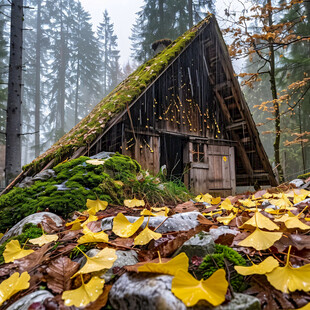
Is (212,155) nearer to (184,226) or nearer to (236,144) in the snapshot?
(236,144)

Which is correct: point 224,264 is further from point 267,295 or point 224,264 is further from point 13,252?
point 13,252

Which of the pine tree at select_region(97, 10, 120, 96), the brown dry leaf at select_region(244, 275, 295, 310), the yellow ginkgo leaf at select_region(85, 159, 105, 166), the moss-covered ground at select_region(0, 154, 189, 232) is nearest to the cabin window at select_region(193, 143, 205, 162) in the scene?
the moss-covered ground at select_region(0, 154, 189, 232)

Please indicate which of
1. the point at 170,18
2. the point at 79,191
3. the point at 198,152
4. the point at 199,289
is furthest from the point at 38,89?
the point at 199,289

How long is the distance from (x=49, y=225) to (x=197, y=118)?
6.16m

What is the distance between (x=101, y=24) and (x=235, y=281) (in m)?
41.8

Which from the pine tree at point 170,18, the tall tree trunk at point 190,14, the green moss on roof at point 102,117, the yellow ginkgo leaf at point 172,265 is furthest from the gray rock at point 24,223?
the tall tree trunk at point 190,14

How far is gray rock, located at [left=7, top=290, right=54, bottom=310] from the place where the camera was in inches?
28.5

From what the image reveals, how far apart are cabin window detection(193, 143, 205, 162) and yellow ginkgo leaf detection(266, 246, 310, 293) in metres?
6.29

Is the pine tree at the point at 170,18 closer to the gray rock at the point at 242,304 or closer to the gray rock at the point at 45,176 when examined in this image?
the gray rock at the point at 45,176

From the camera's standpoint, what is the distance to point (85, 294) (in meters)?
0.69

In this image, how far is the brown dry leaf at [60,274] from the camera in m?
0.80

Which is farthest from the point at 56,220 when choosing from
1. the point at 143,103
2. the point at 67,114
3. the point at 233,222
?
the point at 67,114

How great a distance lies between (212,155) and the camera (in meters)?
7.16

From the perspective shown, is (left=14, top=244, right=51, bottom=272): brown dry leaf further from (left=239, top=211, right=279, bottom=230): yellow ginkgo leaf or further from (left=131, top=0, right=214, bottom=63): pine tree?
(left=131, top=0, right=214, bottom=63): pine tree
